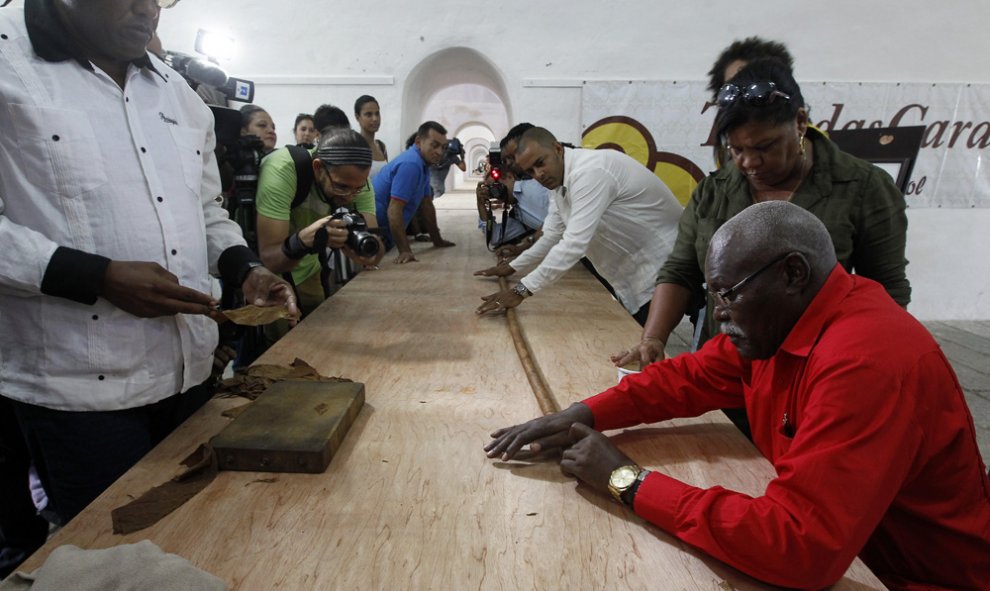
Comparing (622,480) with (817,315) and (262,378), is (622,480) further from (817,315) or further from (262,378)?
(262,378)

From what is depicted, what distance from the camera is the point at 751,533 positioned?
77 cm

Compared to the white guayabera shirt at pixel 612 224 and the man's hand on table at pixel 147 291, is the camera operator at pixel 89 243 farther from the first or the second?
the white guayabera shirt at pixel 612 224

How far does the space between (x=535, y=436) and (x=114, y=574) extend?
27.3 inches

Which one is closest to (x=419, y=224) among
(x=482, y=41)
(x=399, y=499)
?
(x=482, y=41)

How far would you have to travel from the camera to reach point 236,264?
55.4 inches

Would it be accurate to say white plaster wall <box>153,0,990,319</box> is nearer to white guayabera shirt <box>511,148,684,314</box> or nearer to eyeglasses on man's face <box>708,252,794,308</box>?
white guayabera shirt <box>511,148,684,314</box>

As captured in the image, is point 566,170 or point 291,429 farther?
point 566,170

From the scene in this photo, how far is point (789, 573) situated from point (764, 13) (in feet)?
16.5

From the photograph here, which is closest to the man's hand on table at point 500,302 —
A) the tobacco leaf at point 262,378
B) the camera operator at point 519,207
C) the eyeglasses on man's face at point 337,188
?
the eyeglasses on man's face at point 337,188

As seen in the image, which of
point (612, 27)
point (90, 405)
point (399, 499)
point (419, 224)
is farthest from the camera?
point (612, 27)

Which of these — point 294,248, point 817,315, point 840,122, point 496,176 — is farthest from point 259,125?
point 840,122

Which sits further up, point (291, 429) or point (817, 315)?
point (817, 315)

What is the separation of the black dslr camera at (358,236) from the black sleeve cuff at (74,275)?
36.2 inches

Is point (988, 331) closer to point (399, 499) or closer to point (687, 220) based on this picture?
point (687, 220)
